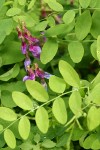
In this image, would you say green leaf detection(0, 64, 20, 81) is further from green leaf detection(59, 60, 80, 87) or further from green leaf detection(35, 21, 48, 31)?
green leaf detection(59, 60, 80, 87)

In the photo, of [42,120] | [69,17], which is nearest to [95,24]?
[69,17]

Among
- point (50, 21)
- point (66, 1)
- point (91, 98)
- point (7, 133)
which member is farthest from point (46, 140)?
point (66, 1)

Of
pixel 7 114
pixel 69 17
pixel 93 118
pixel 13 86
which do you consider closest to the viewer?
pixel 93 118

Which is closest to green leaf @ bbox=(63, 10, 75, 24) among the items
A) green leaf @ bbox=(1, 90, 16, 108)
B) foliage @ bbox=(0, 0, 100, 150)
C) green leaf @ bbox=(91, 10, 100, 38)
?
foliage @ bbox=(0, 0, 100, 150)

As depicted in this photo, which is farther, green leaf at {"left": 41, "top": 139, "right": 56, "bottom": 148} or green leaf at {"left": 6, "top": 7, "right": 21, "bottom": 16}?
green leaf at {"left": 6, "top": 7, "right": 21, "bottom": 16}

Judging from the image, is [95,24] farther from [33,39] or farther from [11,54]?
[11,54]

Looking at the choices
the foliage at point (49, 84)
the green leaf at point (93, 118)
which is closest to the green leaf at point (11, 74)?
the foliage at point (49, 84)

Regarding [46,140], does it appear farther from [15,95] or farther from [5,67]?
[5,67]
